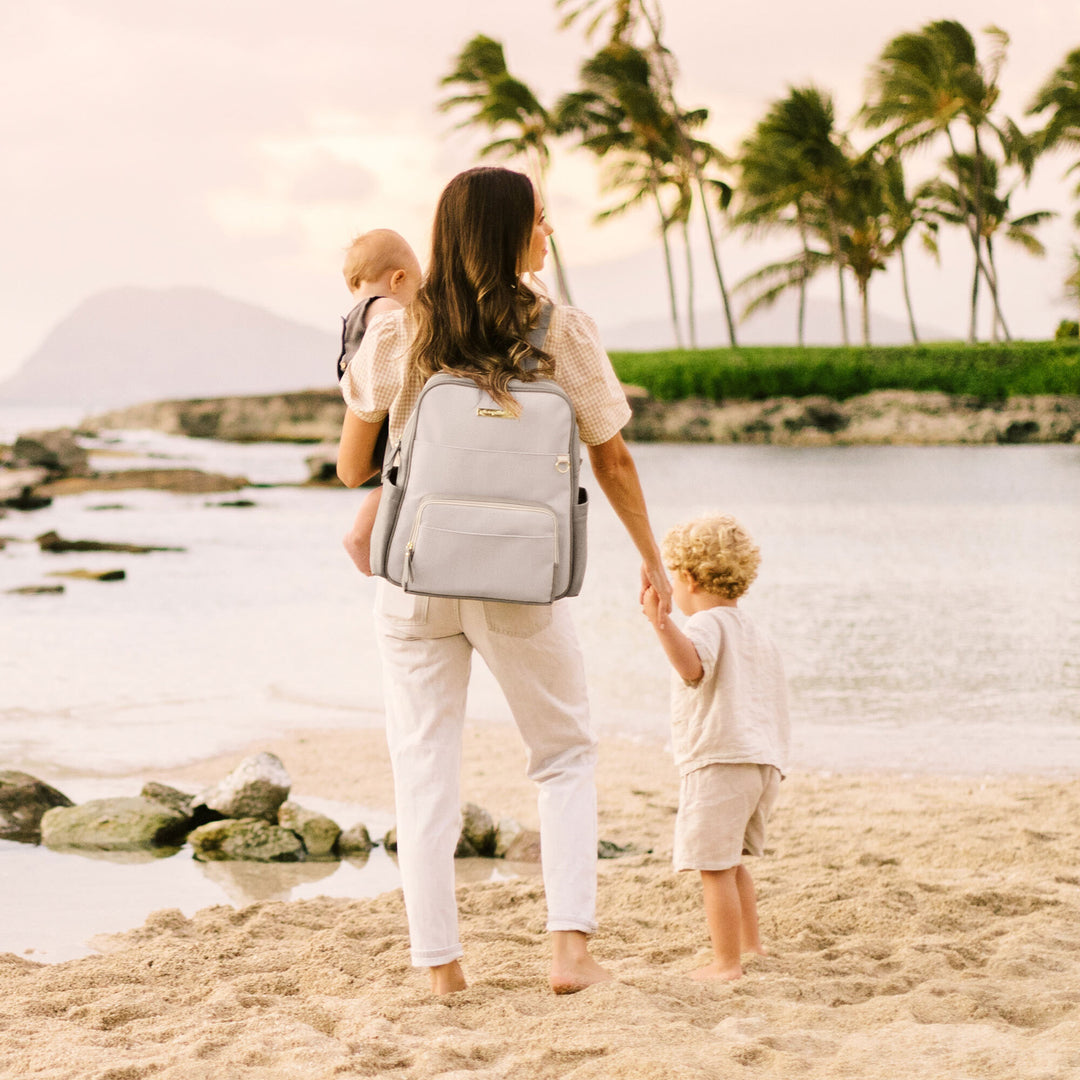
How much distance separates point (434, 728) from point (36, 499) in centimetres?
2180

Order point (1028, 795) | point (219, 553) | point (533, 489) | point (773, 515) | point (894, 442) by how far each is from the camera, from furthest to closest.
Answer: point (894, 442), point (773, 515), point (219, 553), point (1028, 795), point (533, 489)

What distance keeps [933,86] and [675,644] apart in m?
35.1

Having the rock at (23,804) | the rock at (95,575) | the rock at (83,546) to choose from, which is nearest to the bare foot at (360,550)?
the rock at (23,804)

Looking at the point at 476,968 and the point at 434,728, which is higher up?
the point at 434,728

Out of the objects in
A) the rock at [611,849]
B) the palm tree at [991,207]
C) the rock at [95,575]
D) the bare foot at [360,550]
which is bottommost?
the rock at [611,849]

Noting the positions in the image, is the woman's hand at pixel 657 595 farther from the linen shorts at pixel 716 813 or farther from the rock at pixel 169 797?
the rock at pixel 169 797

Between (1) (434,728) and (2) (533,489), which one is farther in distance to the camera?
(1) (434,728)

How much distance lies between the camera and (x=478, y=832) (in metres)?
4.02

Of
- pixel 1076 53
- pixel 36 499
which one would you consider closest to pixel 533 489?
pixel 36 499

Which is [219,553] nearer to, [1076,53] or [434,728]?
[434,728]

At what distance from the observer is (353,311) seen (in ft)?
8.52

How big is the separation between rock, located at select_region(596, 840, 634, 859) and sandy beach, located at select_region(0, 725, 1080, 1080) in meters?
0.07

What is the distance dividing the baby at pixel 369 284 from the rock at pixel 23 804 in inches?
87.5

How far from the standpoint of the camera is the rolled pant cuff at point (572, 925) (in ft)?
8.22
